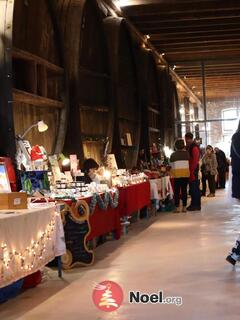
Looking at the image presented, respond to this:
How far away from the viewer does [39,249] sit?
4.46m

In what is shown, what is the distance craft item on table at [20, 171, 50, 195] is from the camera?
202 inches

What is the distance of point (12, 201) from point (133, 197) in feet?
12.5

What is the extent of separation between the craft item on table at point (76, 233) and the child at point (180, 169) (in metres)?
4.98

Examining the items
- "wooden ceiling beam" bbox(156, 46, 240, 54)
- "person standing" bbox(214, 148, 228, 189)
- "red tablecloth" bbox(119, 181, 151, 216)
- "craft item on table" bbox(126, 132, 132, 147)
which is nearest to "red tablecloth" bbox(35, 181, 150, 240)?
"red tablecloth" bbox(119, 181, 151, 216)

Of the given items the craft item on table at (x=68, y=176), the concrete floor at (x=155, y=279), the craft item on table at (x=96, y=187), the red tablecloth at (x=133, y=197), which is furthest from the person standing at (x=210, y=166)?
the craft item on table at (x=68, y=176)

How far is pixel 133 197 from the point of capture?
805 cm

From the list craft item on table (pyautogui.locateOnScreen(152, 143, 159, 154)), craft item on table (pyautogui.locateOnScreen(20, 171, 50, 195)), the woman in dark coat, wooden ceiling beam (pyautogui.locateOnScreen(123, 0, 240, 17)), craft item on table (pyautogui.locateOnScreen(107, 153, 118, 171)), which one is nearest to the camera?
craft item on table (pyautogui.locateOnScreen(20, 171, 50, 195))

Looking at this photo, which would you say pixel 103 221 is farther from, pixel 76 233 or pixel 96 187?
pixel 76 233

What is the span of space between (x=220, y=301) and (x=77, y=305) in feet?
3.07

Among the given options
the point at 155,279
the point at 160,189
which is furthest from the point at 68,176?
the point at 160,189

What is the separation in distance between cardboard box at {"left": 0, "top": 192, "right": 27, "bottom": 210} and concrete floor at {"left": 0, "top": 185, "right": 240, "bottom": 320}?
64 centimetres

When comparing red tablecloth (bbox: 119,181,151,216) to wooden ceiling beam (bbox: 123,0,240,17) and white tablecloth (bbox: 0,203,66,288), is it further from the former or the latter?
wooden ceiling beam (bbox: 123,0,240,17)

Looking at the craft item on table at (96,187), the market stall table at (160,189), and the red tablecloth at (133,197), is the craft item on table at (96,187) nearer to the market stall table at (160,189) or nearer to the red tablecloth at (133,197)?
the red tablecloth at (133,197)

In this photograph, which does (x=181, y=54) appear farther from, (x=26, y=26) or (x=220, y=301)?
(x=220, y=301)
